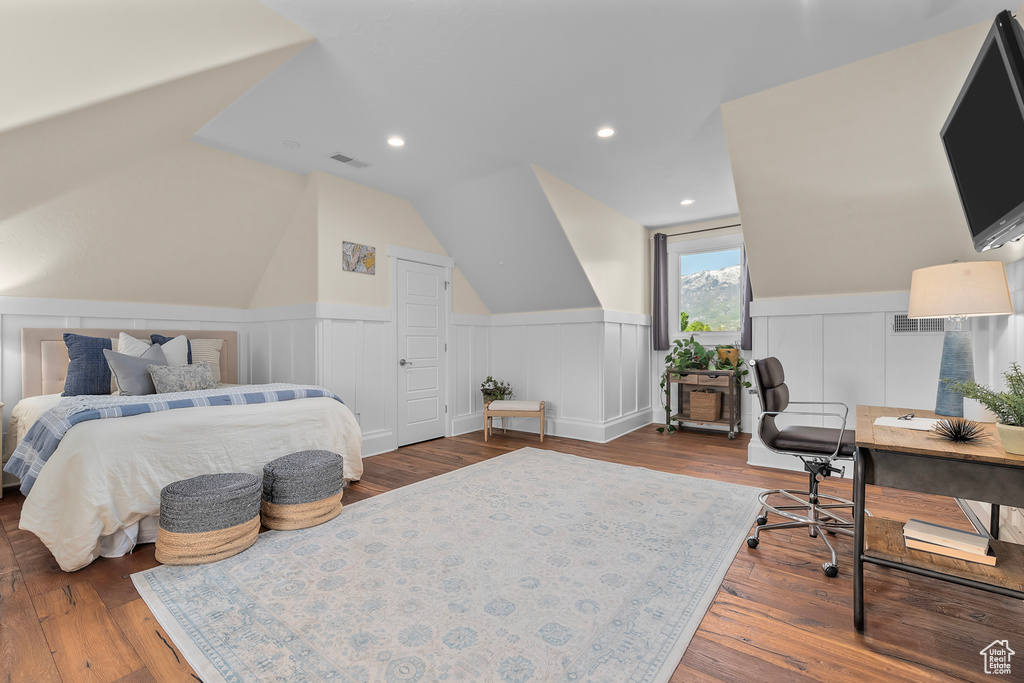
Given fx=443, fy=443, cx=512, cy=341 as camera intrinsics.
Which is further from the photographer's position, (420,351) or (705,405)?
(705,405)

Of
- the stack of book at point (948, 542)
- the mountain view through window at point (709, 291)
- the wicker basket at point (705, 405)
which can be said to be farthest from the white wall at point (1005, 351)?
the mountain view through window at point (709, 291)

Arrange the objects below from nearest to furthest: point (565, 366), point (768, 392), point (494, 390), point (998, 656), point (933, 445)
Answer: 1. point (998, 656)
2. point (933, 445)
3. point (768, 392)
4. point (565, 366)
5. point (494, 390)

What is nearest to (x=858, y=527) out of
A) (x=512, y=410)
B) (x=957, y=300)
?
(x=957, y=300)

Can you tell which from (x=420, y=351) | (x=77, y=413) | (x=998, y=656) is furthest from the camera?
(x=420, y=351)

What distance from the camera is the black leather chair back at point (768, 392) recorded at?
2605 millimetres

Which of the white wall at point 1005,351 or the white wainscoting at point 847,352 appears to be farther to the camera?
the white wainscoting at point 847,352

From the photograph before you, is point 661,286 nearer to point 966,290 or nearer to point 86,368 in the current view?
point 966,290

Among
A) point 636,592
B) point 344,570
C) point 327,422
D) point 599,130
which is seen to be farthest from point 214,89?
point 636,592

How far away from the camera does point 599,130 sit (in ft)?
10.7

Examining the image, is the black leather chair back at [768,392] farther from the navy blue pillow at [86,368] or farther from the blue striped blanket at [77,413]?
the navy blue pillow at [86,368]

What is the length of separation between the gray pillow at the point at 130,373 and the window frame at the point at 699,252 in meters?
5.58

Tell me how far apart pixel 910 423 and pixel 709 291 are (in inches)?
153

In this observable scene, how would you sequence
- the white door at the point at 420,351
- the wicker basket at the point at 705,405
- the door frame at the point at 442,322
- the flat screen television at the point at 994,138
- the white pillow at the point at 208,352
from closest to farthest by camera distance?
the flat screen television at the point at 994,138 → the white pillow at the point at 208,352 → the door frame at the point at 442,322 → the white door at the point at 420,351 → the wicker basket at the point at 705,405

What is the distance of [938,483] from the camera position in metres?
1.60
